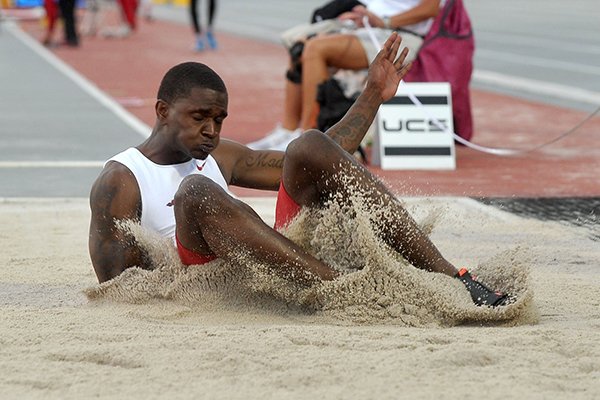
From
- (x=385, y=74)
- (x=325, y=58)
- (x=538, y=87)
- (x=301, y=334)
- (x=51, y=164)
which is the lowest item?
(x=538, y=87)

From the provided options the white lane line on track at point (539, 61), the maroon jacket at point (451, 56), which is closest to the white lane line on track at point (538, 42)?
the white lane line on track at point (539, 61)

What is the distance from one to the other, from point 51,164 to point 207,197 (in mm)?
4522

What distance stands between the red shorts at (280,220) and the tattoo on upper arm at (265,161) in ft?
1.77

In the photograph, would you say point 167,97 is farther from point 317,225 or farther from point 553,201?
point 553,201

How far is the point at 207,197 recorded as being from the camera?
13.8 ft

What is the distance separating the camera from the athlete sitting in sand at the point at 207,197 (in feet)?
14.0

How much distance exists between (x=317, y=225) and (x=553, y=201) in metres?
3.22

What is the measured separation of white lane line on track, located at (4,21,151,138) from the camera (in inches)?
419

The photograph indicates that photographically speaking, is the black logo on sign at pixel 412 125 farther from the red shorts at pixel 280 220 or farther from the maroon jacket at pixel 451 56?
the red shorts at pixel 280 220

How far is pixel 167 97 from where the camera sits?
463 cm

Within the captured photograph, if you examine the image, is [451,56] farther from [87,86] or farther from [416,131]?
[87,86]

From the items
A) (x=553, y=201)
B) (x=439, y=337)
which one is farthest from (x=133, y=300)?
(x=553, y=201)

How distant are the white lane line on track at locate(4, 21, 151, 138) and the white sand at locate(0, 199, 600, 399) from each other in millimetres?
5039

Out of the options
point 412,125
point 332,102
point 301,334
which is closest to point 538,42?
point 412,125
